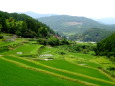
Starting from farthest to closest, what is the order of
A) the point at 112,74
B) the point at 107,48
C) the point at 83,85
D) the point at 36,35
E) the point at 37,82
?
1. the point at 36,35
2. the point at 107,48
3. the point at 112,74
4. the point at 83,85
5. the point at 37,82

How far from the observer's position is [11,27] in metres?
97.4

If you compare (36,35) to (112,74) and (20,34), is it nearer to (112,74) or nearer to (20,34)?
(20,34)

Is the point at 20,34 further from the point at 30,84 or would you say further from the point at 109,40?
the point at 30,84

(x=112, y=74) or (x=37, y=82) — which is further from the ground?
(x=37, y=82)

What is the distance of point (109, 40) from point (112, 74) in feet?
138

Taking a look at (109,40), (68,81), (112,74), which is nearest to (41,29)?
(109,40)

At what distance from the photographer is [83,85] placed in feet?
75.0

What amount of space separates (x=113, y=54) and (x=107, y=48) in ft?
35.6

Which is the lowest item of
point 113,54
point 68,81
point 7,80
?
point 113,54

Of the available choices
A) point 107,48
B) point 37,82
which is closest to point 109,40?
point 107,48

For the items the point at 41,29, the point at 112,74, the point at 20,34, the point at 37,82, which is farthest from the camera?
the point at 41,29

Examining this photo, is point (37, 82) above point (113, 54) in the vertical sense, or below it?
above

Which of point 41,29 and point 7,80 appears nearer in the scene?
point 7,80

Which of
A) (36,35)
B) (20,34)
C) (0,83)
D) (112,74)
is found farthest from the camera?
(36,35)
